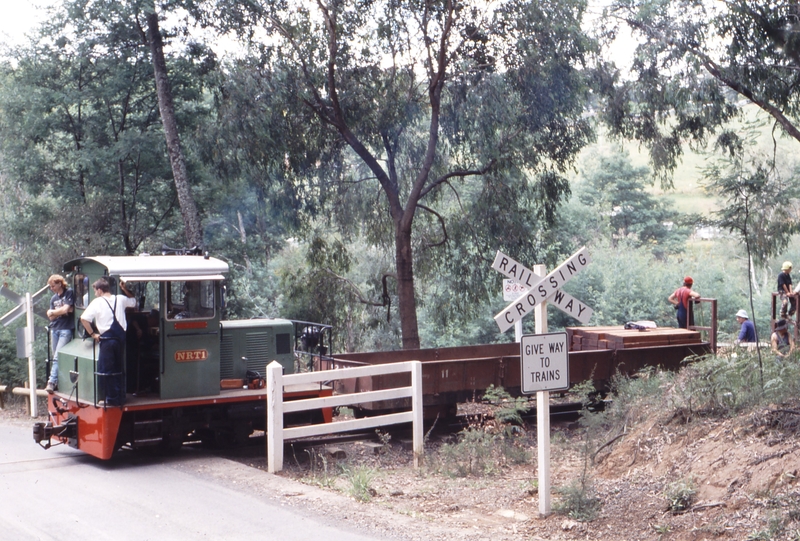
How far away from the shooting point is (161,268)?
1027 centimetres

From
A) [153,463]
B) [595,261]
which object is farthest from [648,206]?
[153,463]

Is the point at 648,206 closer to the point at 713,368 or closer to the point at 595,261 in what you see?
the point at 595,261

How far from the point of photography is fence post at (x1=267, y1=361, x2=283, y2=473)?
31.6 feet

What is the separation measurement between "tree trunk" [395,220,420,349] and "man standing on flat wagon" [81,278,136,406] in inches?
403

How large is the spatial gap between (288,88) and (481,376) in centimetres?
860

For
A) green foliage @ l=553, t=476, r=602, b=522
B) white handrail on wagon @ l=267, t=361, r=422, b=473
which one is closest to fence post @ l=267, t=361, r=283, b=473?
white handrail on wagon @ l=267, t=361, r=422, b=473

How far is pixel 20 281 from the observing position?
22859mm

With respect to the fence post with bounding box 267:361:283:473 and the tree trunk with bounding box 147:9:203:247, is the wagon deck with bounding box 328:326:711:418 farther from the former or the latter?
the tree trunk with bounding box 147:9:203:247

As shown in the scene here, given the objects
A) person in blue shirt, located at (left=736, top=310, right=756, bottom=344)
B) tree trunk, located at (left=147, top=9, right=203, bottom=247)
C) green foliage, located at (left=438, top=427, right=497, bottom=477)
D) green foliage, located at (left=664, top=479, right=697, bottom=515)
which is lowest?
green foliage, located at (left=438, top=427, right=497, bottom=477)

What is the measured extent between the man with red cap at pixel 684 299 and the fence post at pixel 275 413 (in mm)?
9286

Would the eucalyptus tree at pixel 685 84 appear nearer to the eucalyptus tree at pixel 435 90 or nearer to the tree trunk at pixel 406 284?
the eucalyptus tree at pixel 435 90

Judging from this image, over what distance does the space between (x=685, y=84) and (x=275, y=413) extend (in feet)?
42.9

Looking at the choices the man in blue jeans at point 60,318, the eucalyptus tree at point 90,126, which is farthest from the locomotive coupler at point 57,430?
the eucalyptus tree at point 90,126

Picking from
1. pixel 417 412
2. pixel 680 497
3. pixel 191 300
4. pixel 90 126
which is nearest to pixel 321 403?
pixel 417 412
